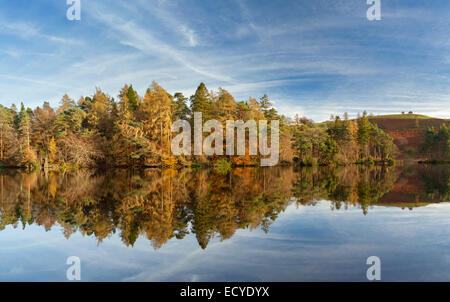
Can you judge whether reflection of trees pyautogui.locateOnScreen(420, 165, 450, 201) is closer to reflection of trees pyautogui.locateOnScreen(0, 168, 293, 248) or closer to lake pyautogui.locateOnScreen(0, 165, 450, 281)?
lake pyautogui.locateOnScreen(0, 165, 450, 281)

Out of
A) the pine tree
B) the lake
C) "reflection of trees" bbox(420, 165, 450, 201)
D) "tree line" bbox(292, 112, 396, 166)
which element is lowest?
the lake

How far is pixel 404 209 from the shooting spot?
1000 centimetres

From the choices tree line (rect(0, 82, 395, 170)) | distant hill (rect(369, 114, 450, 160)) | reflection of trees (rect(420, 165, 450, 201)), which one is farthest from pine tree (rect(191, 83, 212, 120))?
distant hill (rect(369, 114, 450, 160))

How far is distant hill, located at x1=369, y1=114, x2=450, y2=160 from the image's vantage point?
89.4 metres

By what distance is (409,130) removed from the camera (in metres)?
98.8

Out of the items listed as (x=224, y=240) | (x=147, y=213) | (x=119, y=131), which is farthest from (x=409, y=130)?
(x=224, y=240)

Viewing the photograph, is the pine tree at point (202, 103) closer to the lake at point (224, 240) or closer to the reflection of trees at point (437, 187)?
the reflection of trees at point (437, 187)

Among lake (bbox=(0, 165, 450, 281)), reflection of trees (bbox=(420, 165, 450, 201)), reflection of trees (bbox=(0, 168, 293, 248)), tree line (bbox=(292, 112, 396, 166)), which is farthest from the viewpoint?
tree line (bbox=(292, 112, 396, 166))

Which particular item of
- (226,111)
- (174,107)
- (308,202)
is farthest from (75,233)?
(174,107)

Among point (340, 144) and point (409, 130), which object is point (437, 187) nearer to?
point (340, 144)

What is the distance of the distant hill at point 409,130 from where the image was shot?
89.4 metres

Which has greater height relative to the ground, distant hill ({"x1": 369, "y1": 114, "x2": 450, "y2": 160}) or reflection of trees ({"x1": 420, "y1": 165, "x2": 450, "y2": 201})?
distant hill ({"x1": 369, "y1": 114, "x2": 450, "y2": 160})

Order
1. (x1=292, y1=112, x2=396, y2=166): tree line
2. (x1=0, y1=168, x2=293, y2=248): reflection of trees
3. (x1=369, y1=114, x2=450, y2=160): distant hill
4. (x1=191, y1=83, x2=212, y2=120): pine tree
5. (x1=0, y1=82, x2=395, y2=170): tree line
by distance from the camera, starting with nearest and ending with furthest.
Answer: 1. (x1=0, y1=168, x2=293, y2=248): reflection of trees
2. (x1=0, y1=82, x2=395, y2=170): tree line
3. (x1=191, y1=83, x2=212, y2=120): pine tree
4. (x1=292, y1=112, x2=396, y2=166): tree line
5. (x1=369, y1=114, x2=450, y2=160): distant hill
